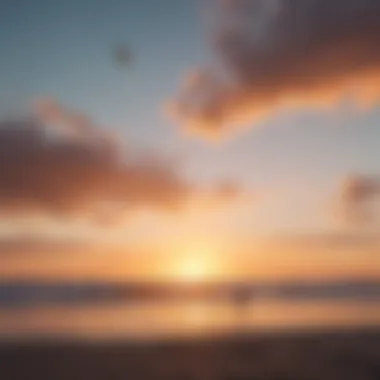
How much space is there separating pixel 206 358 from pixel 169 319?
22.7 ft

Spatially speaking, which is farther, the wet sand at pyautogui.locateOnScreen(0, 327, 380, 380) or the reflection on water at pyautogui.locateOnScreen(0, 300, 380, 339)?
the reflection on water at pyautogui.locateOnScreen(0, 300, 380, 339)

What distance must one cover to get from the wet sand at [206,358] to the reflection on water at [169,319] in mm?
1474

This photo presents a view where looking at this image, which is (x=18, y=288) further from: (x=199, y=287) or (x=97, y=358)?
(x=97, y=358)

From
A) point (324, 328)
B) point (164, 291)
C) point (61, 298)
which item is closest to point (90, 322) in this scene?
point (324, 328)

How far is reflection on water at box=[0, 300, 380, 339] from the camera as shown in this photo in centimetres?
1505

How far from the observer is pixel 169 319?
18062 millimetres

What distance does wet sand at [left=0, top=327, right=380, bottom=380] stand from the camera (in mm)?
9695

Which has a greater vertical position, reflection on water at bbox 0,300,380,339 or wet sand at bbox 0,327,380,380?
reflection on water at bbox 0,300,380,339

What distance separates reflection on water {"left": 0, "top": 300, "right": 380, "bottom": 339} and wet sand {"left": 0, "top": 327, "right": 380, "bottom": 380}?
4.84 ft

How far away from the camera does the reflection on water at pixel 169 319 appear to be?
15.1 m

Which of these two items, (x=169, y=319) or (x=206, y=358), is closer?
(x=206, y=358)

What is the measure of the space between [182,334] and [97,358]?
343 cm

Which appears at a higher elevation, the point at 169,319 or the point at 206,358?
the point at 169,319

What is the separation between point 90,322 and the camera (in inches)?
674
